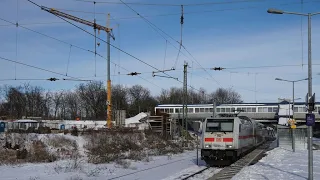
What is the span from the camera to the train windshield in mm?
24938

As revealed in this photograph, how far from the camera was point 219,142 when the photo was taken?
24.5 meters

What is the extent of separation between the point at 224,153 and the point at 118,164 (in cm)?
672

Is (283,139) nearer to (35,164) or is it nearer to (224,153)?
(224,153)

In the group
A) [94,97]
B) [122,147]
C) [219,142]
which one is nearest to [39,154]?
[122,147]

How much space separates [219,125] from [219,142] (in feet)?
4.07

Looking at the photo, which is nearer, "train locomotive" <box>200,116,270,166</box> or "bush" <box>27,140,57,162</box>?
"train locomotive" <box>200,116,270,166</box>

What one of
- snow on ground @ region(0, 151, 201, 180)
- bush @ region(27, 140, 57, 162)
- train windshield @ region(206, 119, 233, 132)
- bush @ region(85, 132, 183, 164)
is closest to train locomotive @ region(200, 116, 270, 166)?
train windshield @ region(206, 119, 233, 132)

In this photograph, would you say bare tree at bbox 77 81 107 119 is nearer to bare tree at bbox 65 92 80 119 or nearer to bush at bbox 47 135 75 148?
bare tree at bbox 65 92 80 119

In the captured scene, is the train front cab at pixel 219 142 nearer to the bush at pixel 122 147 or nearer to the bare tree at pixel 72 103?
the bush at pixel 122 147

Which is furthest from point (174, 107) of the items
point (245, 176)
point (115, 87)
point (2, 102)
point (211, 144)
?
point (245, 176)

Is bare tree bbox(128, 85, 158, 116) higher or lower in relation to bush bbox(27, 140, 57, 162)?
higher

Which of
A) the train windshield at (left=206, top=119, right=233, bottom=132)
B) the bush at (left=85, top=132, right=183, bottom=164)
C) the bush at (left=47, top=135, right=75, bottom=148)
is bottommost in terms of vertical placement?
the bush at (left=85, top=132, right=183, bottom=164)

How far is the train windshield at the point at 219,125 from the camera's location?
982 inches

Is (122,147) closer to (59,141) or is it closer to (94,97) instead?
(59,141)
